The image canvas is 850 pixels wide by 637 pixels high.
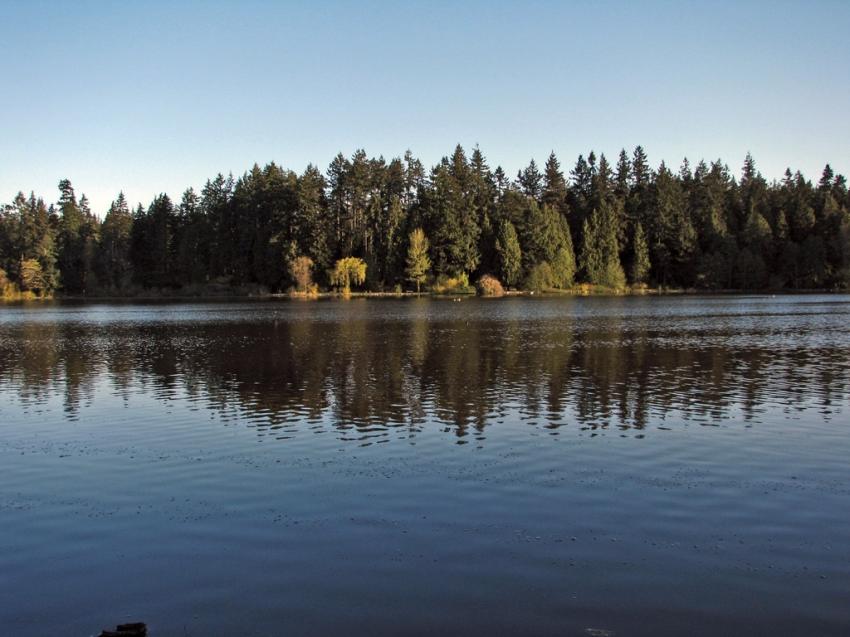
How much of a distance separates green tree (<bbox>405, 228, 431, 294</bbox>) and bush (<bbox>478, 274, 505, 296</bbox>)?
9536 millimetres

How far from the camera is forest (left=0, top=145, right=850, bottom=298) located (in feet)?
402

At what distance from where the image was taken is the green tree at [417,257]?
116m

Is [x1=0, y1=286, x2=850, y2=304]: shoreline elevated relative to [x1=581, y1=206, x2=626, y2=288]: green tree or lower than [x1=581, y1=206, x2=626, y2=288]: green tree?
lower

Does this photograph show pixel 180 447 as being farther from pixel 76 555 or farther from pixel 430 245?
pixel 430 245

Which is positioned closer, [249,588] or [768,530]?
[249,588]

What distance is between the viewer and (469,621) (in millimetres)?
8617

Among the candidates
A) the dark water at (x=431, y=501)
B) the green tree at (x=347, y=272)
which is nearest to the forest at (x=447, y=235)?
the green tree at (x=347, y=272)

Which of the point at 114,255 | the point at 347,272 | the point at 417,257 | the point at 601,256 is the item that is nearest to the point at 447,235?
the point at 417,257

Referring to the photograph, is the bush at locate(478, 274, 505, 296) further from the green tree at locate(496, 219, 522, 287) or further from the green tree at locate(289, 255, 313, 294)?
the green tree at locate(289, 255, 313, 294)

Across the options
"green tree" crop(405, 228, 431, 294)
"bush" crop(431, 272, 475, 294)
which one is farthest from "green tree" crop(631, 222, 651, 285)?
"green tree" crop(405, 228, 431, 294)

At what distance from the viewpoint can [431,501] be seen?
517 inches

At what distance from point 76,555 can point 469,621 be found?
20.8 feet

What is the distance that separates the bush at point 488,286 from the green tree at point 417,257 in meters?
9.54

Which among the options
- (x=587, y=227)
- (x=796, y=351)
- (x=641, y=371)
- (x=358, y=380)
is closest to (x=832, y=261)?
(x=587, y=227)
